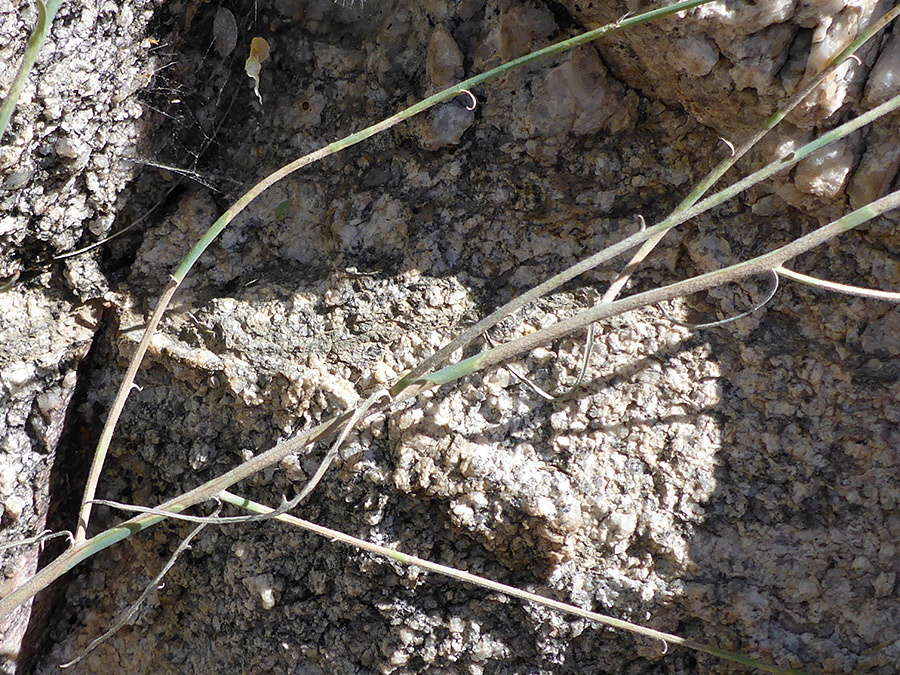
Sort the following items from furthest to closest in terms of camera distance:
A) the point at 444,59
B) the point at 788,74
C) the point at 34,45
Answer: the point at 444,59
the point at 788,74
the point at 34,45

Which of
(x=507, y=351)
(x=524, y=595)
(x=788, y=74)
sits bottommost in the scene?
(x=524, y=595)

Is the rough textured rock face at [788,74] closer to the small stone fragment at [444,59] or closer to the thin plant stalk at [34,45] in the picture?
the small stone fragment at [444,59]

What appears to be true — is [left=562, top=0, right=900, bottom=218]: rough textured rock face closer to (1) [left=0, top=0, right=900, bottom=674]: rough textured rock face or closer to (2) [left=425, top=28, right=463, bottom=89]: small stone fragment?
(1) [left=0, top=0, right=900, bottom=674]: rough textured rock face

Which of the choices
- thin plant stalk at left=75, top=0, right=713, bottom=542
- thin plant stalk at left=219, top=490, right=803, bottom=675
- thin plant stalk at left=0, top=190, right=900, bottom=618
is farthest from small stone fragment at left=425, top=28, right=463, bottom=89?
thin plant stalk at left=219, top=490, right=803, bottom=675

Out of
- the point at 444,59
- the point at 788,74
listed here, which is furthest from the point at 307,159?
the point at 788,74

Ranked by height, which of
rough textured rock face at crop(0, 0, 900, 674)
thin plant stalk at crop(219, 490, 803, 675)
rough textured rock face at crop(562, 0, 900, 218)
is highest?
rough textured rock face at crop(562, 0, 900, 218)

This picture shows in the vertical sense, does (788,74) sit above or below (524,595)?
above

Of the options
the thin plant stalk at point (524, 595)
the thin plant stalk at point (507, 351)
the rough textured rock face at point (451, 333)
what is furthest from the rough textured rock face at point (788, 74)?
the thin plant stalk at point (524, 595)

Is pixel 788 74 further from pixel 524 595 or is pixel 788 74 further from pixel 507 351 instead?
pixel 524 595
